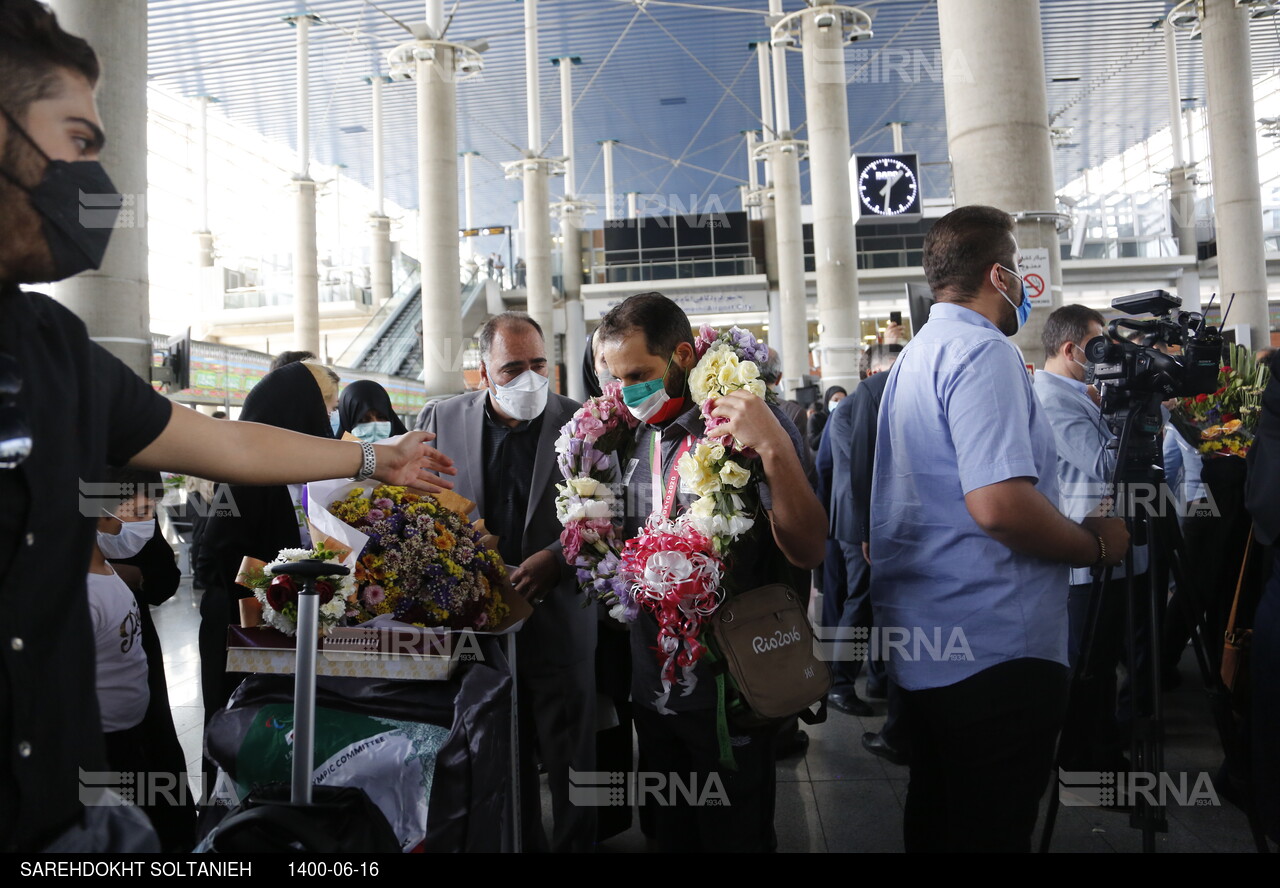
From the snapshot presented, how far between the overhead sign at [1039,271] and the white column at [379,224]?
2363cm

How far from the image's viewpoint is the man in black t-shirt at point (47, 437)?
47.8 inches

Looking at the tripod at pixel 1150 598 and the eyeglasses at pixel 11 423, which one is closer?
the eyeglasses at pixel 11 423

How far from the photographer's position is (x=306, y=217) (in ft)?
77.9

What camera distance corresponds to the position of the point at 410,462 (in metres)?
2.12

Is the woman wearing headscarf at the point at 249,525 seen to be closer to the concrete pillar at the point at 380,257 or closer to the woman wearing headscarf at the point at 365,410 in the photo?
the woman wearing headscarf at the point at 365,410

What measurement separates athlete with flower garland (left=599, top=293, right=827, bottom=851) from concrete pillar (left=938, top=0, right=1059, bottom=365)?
10.2 ft

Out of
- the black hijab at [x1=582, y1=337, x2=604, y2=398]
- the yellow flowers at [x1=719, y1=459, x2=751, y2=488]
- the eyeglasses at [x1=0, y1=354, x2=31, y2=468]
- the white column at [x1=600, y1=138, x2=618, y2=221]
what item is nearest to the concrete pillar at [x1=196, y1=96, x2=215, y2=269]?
the white column at [x1=600, y1=138, x2=618, y2=221]

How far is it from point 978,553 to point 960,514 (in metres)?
0.11

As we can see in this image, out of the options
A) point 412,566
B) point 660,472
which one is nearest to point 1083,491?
point 660,472

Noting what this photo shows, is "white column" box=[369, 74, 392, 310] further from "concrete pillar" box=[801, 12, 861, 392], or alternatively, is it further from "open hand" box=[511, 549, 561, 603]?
"open hand" box=[511, 549, 561, 603]

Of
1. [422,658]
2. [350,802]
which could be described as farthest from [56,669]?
[422,658]

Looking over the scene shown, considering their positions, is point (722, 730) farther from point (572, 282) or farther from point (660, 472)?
point (572, 282)

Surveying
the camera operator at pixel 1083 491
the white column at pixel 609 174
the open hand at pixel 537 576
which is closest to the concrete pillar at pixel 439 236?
the camera operator at pixel 1083 491

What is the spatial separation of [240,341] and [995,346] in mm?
36831
